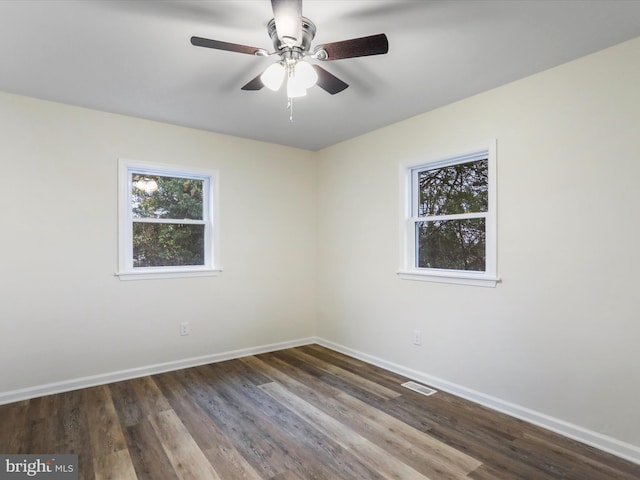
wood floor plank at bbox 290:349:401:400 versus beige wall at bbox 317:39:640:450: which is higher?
beige wall at bbox 317:39:640:450

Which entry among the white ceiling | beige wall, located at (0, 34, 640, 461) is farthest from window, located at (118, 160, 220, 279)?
the white ceiling

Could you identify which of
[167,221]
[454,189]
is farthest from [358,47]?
[167,221]

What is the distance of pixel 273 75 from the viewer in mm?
2006

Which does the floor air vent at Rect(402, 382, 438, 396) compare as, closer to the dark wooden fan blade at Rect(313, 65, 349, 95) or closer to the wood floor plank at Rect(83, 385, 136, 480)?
the wood floor plank at Rect(83, 385, 136, 480)

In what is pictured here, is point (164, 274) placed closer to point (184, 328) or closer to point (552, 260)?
point (184, 328)

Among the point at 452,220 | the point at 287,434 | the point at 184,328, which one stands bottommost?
the point at 287,434

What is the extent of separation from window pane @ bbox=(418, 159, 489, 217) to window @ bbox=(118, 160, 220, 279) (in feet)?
7.16

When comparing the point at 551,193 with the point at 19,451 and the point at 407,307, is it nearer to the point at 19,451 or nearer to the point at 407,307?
the point at 407,307

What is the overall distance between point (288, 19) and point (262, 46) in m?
0.72

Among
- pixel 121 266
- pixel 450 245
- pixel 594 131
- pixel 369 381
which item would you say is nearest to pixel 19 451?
pixel 121 266

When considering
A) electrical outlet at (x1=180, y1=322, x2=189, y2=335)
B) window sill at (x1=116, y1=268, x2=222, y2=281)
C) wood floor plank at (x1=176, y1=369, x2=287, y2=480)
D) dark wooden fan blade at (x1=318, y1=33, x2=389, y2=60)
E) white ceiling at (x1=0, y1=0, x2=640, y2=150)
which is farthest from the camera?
electrical outlet at (x1=180, y1=322, x2=189, y2=335)

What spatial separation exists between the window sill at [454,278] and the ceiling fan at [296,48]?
5.89 feet

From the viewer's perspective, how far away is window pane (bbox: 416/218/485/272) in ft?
9.73

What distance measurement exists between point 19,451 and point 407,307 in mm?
2996
